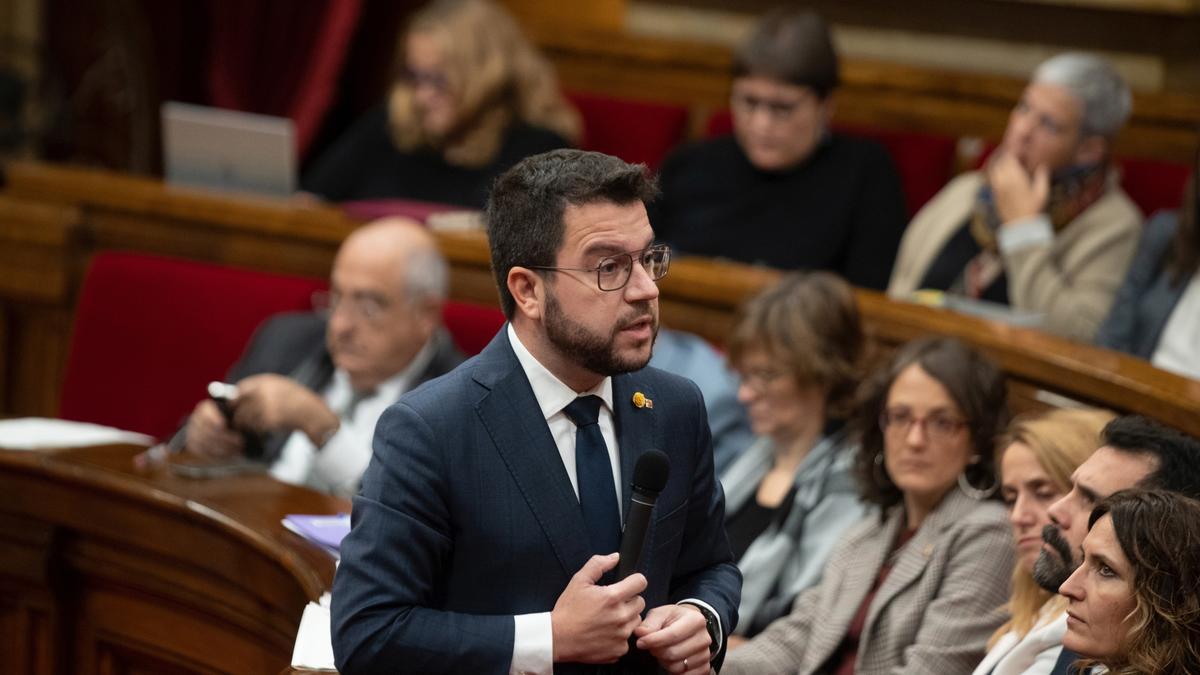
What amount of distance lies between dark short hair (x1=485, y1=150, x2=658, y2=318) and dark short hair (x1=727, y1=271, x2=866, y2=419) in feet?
3.70

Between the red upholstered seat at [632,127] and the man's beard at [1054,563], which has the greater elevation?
the red upholstered seat at [632,127]

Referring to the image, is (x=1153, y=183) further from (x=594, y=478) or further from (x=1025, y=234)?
(x=594, y=478)

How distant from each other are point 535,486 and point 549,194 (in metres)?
0.29

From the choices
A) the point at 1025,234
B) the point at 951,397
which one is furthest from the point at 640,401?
the point at 1025,234

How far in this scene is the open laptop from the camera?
3.75 metres

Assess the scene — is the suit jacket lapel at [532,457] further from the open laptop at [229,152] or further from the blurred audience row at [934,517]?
the open laptop at [229,152]

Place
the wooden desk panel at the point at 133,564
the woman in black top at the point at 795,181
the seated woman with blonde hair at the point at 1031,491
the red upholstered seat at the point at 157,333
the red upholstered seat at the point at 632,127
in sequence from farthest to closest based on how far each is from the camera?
the red upholstered seat at the point at 632,127 < the woman in black top at the point at 795,181 < the red upholstered seat at the point at 157,333 < the wooden desk panel at the point at 133,564 < the seated woman with blonde hair at the point at 1031,491

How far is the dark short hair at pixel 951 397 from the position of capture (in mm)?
2447

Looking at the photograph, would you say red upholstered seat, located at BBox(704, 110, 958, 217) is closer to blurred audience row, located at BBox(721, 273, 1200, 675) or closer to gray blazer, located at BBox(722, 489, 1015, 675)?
blurred audience row, located at BBox(721, 273, 1200, 675)

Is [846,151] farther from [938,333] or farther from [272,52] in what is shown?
[272,52]

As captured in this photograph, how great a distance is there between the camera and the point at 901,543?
8.16ft

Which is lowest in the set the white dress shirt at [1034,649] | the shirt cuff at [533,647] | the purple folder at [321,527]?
the purple folder at [321,527]

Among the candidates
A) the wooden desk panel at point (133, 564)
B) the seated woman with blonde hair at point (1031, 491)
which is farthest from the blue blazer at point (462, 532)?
the wooden desk panel at point (133, 564)

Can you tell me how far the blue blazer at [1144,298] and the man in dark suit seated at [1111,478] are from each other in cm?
110
